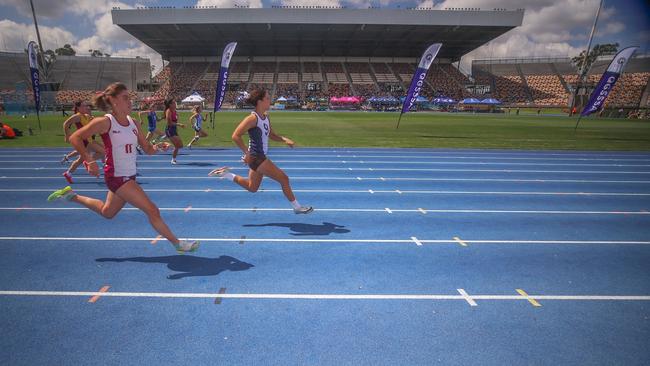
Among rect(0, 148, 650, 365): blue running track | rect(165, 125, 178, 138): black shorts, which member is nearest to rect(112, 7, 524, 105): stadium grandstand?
rect(165, 125, 178, 138): black shorts

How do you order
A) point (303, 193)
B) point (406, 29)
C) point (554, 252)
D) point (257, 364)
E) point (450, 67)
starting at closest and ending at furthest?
point (257, 364), point (554, 252), point (303, 193), point (406, 29), point (450, 67)

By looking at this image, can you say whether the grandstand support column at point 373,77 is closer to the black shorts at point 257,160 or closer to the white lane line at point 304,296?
the black shorts at point 257,160

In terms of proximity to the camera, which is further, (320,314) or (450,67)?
(450,67)

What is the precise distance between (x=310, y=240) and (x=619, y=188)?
29.3 feet

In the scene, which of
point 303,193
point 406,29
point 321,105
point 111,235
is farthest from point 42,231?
point 406,29

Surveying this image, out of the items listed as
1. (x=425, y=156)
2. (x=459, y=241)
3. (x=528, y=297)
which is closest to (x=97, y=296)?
(x=528, y=297)

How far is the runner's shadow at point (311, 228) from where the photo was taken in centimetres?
547

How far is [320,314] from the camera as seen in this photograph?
10.9ft

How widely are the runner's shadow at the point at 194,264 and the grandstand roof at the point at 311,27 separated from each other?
54073 millimetres

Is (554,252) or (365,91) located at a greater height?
(365,91)

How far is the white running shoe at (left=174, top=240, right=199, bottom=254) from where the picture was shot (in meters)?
4.32

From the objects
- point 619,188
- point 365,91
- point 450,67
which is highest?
point 450,67

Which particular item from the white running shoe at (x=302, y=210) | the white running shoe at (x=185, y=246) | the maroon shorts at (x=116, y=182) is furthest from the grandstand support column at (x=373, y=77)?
the maroon shorts at (x=116, y=182)

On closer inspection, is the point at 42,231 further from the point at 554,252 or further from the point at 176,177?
the point at 554,252
